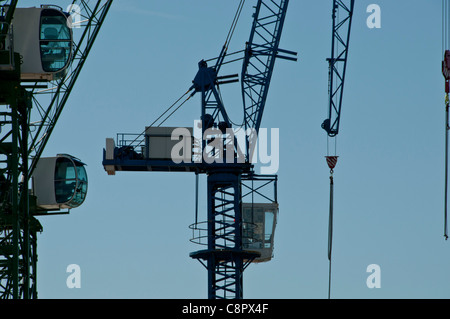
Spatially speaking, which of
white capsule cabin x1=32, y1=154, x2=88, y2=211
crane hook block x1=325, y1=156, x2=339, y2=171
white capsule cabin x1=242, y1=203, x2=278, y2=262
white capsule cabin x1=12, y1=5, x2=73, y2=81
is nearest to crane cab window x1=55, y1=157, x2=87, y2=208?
white capsule cabin x1=32, y1=154, x2=88, y2=211

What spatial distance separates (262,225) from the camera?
132375mm

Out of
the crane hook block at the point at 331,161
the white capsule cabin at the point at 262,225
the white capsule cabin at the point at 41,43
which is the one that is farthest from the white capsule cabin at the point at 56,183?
the white capsule cabin at the point at 262,225

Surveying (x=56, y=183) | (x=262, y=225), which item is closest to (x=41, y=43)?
(x=56, y=183)

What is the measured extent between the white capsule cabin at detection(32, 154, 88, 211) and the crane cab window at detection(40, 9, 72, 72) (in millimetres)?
13312

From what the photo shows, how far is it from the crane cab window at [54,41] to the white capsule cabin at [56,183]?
13.3 meters

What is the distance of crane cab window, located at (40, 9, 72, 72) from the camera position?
82.4 m

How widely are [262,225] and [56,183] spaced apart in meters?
42.0

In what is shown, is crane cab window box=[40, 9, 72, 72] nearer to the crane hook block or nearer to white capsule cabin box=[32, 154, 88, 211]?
white capsule cabin box=[32, 154, 88, 211]

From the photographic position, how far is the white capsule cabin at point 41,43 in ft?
268

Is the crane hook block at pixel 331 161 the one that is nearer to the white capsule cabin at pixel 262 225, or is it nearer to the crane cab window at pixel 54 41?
the crane cab window at pixel 54 41
